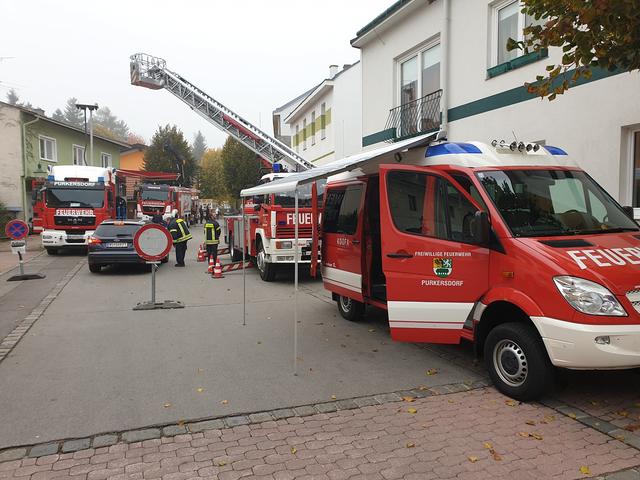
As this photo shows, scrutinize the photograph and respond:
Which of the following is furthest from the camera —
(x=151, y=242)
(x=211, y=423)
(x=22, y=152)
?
(x=22, y=152)

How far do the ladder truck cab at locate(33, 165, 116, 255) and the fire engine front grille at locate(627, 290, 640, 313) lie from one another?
55.3 ft

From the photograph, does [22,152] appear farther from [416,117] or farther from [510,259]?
[510,259]

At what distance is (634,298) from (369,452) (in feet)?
7.91

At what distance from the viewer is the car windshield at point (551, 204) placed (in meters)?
4.77

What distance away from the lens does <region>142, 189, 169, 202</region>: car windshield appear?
3045 centimetres

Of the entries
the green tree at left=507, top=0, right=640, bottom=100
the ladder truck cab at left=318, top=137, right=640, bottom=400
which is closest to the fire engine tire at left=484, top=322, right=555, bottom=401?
the ladder truck cab at left=318, top=137, right=640, bottom=400

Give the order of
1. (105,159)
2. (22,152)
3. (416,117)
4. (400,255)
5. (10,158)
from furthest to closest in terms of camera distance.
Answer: (105,159), (22,152), (10,158), (416,117), (400,255)

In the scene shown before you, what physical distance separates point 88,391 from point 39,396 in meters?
0.42

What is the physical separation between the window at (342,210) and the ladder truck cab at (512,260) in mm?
1216

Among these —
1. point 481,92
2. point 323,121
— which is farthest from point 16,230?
point 323,121

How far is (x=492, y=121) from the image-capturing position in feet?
34.1

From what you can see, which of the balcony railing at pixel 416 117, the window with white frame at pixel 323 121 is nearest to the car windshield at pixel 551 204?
the balcony railing at pixel 416 117

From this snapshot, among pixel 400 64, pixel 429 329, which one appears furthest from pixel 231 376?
pixel 400 64

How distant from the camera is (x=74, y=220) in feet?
56.9
